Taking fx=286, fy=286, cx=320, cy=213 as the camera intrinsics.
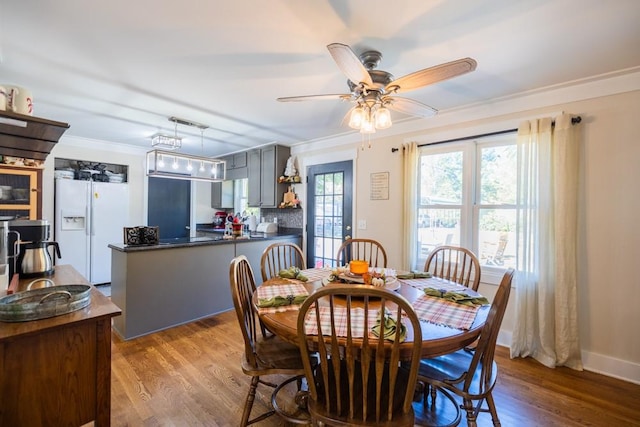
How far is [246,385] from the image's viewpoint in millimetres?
2074

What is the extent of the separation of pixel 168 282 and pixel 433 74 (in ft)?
9.94

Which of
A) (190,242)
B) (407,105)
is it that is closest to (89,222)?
(190,242)

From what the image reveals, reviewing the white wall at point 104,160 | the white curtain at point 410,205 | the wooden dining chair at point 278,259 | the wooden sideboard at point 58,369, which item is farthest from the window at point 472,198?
the white wall at point 104,160

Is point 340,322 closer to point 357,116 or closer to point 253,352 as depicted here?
point 253,352

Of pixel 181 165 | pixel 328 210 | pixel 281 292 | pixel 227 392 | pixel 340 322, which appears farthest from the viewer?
pixel 328 210

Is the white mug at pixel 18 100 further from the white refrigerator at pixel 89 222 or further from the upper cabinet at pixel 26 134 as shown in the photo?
the white refrigerator at pixel 89 222

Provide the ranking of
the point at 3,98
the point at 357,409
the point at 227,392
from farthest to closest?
the point at 227,392 < the point at 3,98 < the point at 357,409

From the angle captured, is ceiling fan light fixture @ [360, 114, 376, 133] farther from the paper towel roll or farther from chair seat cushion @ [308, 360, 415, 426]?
the paper towel roll

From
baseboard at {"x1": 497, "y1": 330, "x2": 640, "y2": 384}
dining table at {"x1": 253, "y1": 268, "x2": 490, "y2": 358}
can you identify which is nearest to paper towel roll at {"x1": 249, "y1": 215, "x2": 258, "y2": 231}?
dining table at {"x1": 253, "y1": 268, "x2": 490, "y2": 358}

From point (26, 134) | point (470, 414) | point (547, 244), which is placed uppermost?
point (26, 134)

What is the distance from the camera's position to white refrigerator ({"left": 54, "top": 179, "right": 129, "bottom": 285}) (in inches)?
161

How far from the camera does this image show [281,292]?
1.76 metres

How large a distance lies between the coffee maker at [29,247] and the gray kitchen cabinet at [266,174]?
2.82 m

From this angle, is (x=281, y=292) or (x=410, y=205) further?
(x=410, y=205)
